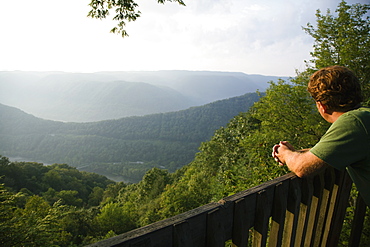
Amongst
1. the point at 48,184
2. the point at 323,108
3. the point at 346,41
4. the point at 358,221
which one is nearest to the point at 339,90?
the point at 323,108

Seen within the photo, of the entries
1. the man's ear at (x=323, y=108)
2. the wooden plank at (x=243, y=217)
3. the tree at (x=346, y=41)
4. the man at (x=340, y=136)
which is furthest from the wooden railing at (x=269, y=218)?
the tree at (x=346, y=41)

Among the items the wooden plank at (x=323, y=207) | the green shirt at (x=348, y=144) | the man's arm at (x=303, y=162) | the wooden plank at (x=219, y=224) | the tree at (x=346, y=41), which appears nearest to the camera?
the wooden plank at (x=219, y=224)

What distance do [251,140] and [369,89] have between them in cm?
632

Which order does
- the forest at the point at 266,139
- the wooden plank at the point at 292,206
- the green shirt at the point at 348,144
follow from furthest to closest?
the forest at the point at 266,139 < the wooden plank at the point at 292,206 < the green shirt at the point at 348,144

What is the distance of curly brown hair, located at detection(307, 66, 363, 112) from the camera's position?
1616 mm

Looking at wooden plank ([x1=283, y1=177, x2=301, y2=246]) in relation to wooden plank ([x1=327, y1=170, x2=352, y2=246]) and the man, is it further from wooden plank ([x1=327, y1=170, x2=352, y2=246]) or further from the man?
wooden plank ([x1=327, y1=170, x2=352, y2=246])

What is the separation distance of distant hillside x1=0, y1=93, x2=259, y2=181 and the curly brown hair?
113857 mm

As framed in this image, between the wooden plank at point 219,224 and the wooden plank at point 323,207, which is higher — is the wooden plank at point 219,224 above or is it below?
above

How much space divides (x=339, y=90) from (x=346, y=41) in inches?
487

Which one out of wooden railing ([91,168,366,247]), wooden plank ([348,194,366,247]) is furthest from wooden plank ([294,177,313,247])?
wooden plank ([348,194,366,247])

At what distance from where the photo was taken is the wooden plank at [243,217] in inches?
47.8

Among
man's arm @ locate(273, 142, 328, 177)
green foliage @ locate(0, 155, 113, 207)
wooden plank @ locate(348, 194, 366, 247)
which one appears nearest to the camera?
man's arm @ locate(273, 142, 328, 177)

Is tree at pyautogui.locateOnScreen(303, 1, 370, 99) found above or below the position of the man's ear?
above

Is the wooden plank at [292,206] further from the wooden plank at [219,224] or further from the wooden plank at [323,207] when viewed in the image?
the wooden plank at [219,224]
